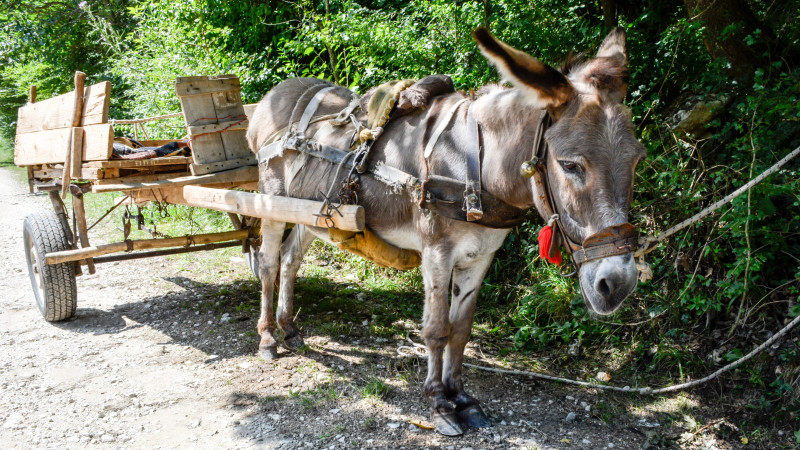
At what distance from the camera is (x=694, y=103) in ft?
13.2

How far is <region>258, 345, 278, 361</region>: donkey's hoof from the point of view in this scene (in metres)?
4.20

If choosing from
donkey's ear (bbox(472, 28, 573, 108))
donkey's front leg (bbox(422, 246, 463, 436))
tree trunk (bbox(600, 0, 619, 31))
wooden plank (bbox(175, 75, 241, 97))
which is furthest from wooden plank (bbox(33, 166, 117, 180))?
tree trunk (bbox(600, 0, 619, 31))

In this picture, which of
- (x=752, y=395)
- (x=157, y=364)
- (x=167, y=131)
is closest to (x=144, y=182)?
(x=157, y=364)

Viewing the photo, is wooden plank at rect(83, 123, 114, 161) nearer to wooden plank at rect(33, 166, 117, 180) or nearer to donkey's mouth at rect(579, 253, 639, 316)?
wooden plank at rect(33, 166, 117, 180)

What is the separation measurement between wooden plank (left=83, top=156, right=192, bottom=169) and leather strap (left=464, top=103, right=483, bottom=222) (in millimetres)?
2791

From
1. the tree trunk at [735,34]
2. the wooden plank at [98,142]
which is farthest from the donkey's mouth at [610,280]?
the wooden plank at [98,142]

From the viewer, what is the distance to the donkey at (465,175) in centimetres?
229

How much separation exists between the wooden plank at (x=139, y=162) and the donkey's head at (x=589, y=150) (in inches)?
126

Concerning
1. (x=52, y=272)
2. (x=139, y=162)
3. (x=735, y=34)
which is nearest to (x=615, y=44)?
(x=735, y=34)

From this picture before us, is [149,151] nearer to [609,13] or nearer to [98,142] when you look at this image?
[98,142]

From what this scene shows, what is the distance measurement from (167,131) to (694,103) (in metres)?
6.81

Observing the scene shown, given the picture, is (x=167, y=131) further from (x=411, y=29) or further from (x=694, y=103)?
(x=694, y=103)

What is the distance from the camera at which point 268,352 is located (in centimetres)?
421

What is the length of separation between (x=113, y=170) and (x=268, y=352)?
186cm
